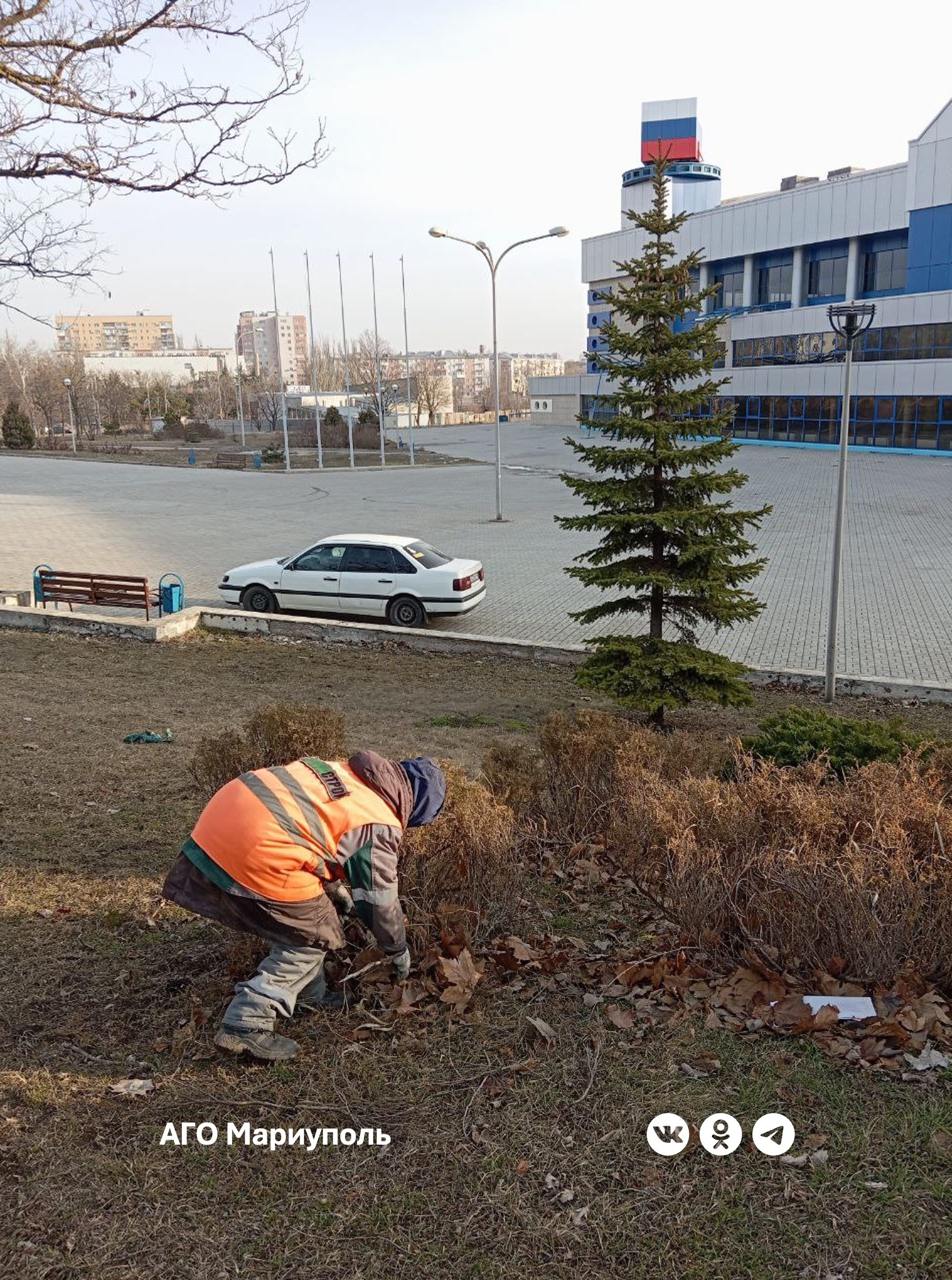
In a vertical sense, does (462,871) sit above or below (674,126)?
below

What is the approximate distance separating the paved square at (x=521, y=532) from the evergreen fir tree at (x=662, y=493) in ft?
10.6

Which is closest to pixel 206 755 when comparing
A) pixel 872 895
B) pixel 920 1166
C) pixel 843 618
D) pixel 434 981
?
pixel 434 981

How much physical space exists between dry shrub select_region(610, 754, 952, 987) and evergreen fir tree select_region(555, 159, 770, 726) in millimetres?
4944

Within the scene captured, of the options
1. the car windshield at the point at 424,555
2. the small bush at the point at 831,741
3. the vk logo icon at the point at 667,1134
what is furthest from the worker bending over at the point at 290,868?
the car windshield at the point at 424,555

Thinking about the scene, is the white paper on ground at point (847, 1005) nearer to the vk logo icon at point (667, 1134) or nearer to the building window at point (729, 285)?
the vk logo icon at point (667, 1134)

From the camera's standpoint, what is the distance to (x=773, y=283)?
2122 inches

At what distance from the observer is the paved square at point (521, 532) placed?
51.4 feet

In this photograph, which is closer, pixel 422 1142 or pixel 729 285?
pixel 422 1142

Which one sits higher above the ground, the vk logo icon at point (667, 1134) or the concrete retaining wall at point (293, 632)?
the vk logo icon at point (667, 1134)

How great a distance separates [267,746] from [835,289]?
51.1 meters

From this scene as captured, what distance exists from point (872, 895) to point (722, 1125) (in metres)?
1.41

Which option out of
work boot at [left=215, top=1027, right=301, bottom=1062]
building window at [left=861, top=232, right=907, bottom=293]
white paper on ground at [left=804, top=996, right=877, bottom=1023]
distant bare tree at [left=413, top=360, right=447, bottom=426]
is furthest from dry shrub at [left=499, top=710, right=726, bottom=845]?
distant bare tree at [left=413, top=360, right=447, bottom=426]

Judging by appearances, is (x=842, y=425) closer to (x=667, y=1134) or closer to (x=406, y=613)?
(x=406, y=613)

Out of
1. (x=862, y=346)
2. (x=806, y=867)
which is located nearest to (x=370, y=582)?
(x=806, y=867)
